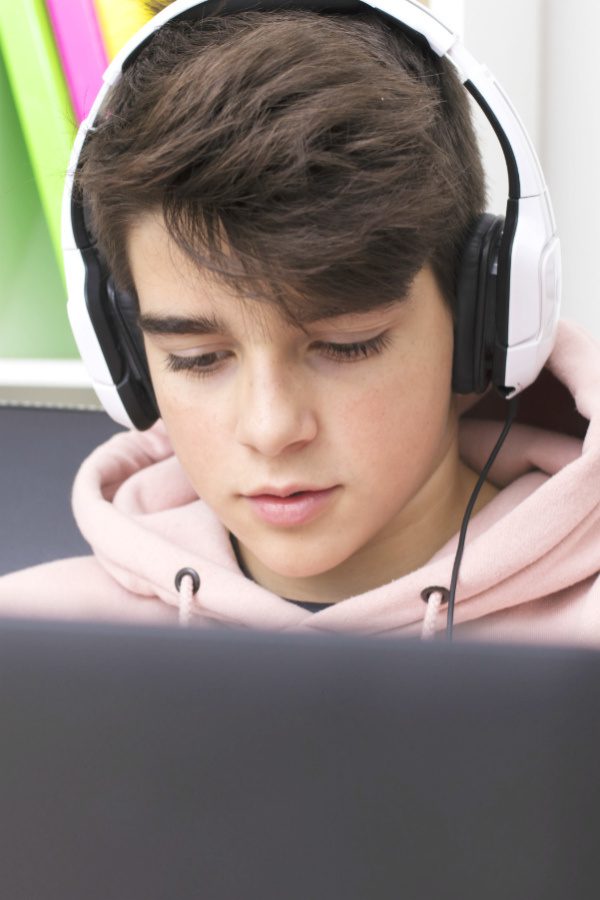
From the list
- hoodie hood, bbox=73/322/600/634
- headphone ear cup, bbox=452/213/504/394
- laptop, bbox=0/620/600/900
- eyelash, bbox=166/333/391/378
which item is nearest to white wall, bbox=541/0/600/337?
hoodie hood, bbox=73/322/600/634

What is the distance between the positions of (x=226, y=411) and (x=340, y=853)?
1.78 feet

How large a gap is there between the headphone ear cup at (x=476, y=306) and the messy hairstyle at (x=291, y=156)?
0.06 ft

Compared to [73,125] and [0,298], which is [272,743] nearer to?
[73,125]

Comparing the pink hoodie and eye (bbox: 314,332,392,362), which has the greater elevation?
eye (bbox: 314,332,392,362)

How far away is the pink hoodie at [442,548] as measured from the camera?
0.83m

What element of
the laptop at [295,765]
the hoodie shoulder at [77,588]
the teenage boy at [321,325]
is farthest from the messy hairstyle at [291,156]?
the laptop at [295,765]

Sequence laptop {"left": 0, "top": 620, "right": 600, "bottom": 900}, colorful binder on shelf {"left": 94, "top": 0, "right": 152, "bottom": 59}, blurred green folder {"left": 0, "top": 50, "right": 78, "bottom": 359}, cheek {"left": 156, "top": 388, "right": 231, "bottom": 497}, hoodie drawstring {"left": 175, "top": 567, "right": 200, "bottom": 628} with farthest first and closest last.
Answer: blurred green folder {"left": 0, "top": 50, "right": 78, "bottom": 359} → colorful binder on shelf {"left": 94, "top": 0, "right": 152, "bottom": 59} → hoodie drawstring {"left": 175, "top": 567, "right": 200, "bottom": 628} → cheek {"left": 156, "top": 388, "right": 231, "bottom": 497} → laptop {"left": 0, "top": 620, "right": 600, "bottom": 900}

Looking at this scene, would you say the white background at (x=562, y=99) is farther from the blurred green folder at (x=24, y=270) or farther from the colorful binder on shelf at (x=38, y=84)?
the blurred green folder at (x=24, y=270)

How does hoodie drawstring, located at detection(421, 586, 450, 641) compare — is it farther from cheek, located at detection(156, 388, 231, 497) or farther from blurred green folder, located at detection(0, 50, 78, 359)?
blurred green folder, located at detection(0, 50, 78, 359)

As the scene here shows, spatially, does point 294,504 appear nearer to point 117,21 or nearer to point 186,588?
point 186,588

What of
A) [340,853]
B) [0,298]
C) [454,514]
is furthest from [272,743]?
[0,298]

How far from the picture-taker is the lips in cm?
80

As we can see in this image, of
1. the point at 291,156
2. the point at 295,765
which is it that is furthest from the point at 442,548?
the point at 295,765

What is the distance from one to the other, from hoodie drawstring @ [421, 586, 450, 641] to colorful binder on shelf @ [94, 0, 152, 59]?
72 centimetres
